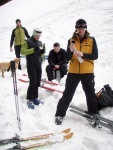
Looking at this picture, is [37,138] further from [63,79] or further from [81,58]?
[63,79]

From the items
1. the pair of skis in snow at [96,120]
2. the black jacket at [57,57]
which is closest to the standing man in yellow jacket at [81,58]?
the pair of skis in snow at [96,120]

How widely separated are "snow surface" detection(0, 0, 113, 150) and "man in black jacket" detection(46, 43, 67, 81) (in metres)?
0.45

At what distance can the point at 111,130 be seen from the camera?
15.7 ft

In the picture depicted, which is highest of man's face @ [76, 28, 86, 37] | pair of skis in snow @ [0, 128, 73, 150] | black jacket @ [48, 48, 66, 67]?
man's face @ [76, 28, 86, 37]

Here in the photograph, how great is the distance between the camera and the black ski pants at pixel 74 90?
5025mm

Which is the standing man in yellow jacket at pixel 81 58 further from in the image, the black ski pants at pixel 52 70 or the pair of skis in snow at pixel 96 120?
the black ski pants at pixel 52 70

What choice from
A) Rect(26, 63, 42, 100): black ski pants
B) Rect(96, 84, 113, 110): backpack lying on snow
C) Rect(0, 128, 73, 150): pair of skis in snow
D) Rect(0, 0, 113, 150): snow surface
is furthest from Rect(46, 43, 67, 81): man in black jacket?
Rect(0, 128, 73, 150): pair of skis in snow

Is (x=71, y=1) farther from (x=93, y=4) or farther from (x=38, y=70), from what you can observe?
(x=38, y=70)

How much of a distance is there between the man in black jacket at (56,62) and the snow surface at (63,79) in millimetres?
449

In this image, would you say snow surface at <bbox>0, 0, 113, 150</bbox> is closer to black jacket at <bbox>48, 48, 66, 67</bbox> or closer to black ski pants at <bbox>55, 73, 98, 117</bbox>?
black ski pants at <bbox>55, 73, 98, 117</bbox>

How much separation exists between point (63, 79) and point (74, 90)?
123 inches

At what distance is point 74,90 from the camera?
17.0ft

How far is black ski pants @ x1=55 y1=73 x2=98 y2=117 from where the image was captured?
502cm

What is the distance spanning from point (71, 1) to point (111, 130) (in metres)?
21.5
